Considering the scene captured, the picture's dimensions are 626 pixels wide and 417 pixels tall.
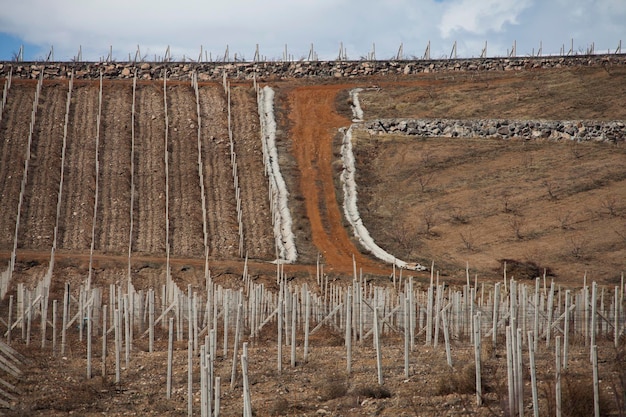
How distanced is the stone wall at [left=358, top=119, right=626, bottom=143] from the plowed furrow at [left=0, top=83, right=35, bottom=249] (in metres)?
16.2

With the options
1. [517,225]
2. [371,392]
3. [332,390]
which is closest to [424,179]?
[517,225]

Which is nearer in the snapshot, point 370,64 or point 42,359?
point 42,359

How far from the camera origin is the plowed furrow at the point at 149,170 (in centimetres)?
3456

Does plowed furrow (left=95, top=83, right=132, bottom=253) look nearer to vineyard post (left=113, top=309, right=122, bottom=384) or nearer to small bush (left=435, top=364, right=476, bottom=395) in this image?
vineyard post (left=113, top=309, right=122, bottom=384)

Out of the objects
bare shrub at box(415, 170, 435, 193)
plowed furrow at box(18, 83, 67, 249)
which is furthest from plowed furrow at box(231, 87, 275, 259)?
plowed furrow at box(18, 83, 67, 249)

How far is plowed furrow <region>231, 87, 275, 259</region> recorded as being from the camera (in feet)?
114

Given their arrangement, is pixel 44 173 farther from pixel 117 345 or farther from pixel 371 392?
pixel 371 392

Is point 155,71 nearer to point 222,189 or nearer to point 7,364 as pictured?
point 222,189

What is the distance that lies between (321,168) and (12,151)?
46.1 feet

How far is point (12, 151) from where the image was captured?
4059 cm

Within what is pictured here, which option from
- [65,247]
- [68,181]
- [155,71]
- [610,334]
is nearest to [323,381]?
[610,334]

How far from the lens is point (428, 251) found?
3334 centimetres

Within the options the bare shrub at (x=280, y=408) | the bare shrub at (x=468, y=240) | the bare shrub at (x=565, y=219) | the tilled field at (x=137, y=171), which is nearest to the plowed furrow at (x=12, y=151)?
the tilled field at (x=137, y=171)

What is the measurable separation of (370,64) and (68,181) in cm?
1986
